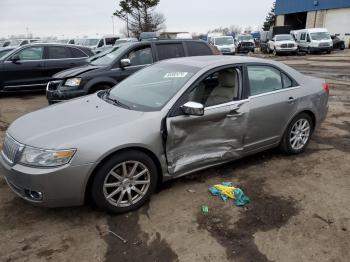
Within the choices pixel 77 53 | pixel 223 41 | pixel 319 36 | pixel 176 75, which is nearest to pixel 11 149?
pixel 176 75

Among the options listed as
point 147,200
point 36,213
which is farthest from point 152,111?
point 36,213

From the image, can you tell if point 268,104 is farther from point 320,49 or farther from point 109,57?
point 320,49

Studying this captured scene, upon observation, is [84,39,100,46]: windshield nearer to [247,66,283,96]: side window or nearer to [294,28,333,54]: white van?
[294,28,333,54]: white van

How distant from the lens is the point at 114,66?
25.5 feet

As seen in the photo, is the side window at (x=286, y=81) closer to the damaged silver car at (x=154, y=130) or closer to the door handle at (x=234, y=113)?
the damaged silver car at (x=154, y=130)

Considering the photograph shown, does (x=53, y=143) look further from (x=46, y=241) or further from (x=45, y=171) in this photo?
(x=46, y=241)

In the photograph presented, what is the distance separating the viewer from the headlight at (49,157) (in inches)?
126

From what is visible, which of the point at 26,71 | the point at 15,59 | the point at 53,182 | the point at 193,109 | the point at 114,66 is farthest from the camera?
the point at 26,71

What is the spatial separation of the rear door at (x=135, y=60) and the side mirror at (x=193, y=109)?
435 centimetres

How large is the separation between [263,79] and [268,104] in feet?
1.20

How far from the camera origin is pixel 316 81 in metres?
5.36

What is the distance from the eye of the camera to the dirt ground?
301 centimetres

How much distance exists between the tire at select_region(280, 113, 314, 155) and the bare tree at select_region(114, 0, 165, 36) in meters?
47.1

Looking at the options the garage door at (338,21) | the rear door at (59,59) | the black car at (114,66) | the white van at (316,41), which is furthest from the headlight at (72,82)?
the garage door at (338,21)
